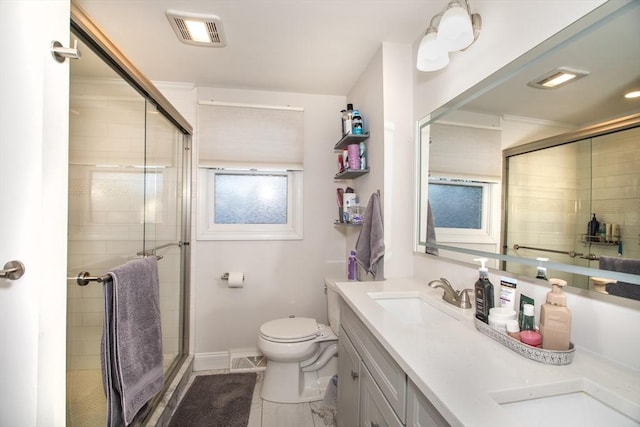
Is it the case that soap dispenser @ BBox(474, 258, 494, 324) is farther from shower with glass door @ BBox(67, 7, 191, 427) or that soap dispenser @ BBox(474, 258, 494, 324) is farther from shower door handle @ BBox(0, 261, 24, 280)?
shower with glass door @ BBox(67, 7, 191, 427)

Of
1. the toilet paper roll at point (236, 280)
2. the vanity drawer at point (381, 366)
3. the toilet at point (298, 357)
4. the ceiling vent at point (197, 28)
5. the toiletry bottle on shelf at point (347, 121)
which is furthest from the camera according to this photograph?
the toilet paper roll at point (236, 280)

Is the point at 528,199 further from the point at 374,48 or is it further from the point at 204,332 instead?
the point at 204,332

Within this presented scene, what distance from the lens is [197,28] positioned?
Result: 4.76ft

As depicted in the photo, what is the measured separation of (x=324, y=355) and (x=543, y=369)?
4.70 ft

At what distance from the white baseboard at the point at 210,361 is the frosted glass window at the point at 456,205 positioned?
6.22 feet

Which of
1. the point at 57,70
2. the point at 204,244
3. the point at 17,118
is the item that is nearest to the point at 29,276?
the point at 17,118

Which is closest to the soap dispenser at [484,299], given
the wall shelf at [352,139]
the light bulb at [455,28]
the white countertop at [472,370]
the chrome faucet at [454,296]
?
the white countertop at [472,370]

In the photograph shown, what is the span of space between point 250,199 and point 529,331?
1.94 metres

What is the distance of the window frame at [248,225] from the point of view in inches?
83.4

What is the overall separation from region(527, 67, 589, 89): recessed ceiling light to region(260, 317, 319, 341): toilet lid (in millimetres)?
1672

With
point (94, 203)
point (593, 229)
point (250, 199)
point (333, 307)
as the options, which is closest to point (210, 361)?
point (333, 307)

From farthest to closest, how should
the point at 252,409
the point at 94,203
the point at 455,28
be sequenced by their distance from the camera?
the point at 252,409 < the point at 94,203 < the point at 455,28

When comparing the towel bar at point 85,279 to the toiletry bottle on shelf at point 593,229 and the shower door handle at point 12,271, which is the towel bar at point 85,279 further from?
the toiletry bottle on shelf at point 593,229

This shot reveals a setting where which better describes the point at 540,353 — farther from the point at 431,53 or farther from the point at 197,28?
the point at 197,28
